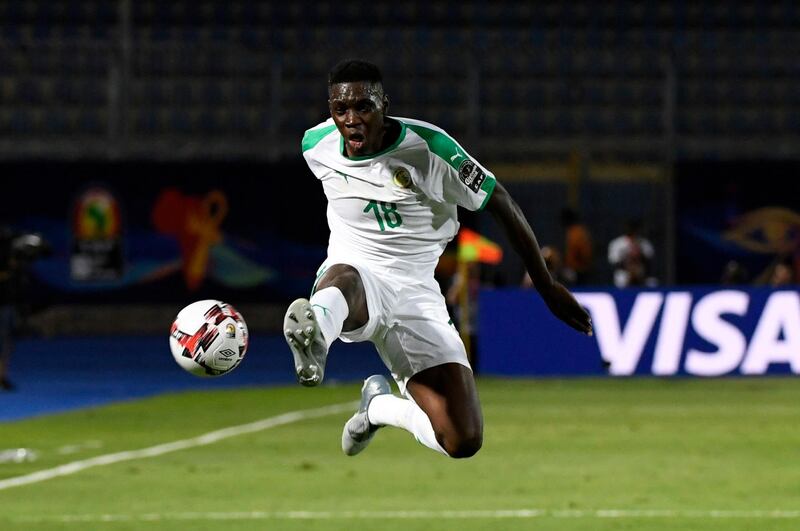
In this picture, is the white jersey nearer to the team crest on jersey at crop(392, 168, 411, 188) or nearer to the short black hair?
the team crest on jersey at crop(392, 168, 411, 188)

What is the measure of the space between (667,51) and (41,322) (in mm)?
11254

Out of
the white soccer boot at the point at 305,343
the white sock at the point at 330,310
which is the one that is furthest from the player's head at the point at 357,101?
the white soccer boot at the point at 305,343

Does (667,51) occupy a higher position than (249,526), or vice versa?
(667,51)

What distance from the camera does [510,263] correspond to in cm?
2581

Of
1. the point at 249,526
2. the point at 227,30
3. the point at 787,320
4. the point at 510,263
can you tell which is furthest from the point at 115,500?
the point at 227,30

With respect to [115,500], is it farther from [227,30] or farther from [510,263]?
[227,30]

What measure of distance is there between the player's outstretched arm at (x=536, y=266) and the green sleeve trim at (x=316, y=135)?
0.83 meters

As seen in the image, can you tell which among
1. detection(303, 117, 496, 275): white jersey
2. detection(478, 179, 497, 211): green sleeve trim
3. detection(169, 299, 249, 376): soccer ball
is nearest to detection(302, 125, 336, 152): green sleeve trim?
detection(303, 117, 496, 275): white jersey

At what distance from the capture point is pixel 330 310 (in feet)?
21.0

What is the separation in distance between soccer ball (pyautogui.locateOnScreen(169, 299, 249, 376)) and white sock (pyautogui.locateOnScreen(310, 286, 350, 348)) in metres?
0.33

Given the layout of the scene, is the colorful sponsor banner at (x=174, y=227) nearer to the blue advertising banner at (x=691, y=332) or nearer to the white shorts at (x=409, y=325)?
the blue advertising banner at (x=691, y=332)

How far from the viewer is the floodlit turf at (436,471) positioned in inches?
373

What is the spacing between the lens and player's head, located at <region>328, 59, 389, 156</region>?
6.86m

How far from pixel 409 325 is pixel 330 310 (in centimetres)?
105
